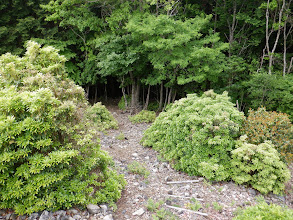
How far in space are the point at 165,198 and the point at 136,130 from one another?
15.9ft

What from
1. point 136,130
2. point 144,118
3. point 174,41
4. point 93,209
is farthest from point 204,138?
point 144,118

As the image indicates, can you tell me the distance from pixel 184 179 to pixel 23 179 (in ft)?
11.3

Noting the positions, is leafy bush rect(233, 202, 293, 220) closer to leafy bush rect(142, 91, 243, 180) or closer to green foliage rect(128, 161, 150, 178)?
leafy bush rect(142, 91, 243, 180)

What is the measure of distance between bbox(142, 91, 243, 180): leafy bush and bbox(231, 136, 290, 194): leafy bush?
26cm

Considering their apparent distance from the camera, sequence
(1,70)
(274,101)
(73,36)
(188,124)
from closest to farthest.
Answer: (1,70), (188,124), (274,101), (73,36)

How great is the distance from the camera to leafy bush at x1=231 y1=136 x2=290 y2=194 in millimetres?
4430

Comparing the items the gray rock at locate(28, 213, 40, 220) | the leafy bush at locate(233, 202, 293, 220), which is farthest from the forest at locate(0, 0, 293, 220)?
the gray rock at locate(28, 213, 40, 220)

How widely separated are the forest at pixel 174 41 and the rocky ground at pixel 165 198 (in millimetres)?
4434

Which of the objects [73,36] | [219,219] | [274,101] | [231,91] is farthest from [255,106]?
[73,36]

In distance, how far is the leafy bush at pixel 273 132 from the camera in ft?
16.6

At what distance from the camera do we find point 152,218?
11.7ft

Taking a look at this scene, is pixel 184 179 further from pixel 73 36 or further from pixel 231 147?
pixel 73 36

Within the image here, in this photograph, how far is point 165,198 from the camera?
4234 millimetres

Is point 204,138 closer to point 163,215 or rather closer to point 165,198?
point 165,198
